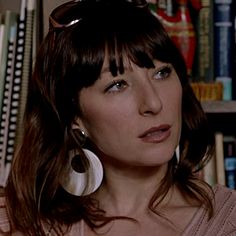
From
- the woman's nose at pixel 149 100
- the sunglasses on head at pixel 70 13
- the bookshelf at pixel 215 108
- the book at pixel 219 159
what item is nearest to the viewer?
the woman's nose at pixel 149 100

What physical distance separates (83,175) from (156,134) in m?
0.23

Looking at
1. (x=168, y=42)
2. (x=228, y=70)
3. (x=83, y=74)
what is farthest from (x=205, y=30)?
(x=83, y=74)

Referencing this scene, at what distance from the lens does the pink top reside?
138 cm

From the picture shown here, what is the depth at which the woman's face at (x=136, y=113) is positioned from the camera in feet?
4.38

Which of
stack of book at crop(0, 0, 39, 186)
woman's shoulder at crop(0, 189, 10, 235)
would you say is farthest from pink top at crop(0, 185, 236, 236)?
stack of book at crop(0, 0, 39, 186)

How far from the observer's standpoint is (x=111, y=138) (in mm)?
1382

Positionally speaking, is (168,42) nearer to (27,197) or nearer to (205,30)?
(205,30)

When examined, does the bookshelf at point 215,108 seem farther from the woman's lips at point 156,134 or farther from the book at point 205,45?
the woman's lips at point 156,134

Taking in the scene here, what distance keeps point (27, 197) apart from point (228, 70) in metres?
0.52

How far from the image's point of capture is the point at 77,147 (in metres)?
1.50

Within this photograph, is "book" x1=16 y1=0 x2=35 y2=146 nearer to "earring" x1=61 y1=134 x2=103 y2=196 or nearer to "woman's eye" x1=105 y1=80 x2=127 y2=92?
"earring" x1=61 y1=134 x2=103 y2=196

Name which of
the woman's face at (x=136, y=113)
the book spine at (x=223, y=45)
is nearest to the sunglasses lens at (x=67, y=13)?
the woman's face at (x=136, y=113)

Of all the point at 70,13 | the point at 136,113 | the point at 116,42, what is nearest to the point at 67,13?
the point at 70,13

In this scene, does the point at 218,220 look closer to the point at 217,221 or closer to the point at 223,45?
the point at 217,221
